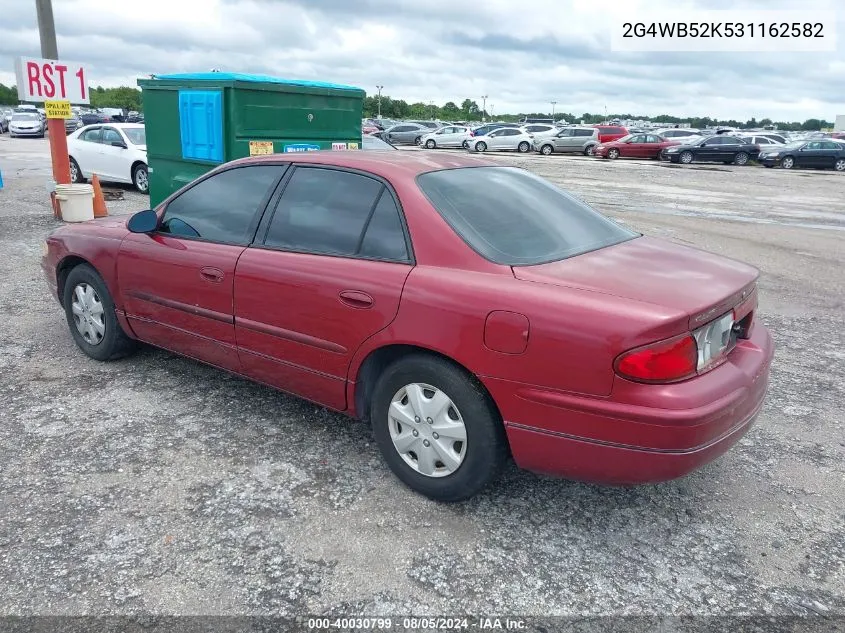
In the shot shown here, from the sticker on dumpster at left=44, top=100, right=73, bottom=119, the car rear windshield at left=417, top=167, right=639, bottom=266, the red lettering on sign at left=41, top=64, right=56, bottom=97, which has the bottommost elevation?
the car rear windshield at left=417, top=167, right=639, bottom=266

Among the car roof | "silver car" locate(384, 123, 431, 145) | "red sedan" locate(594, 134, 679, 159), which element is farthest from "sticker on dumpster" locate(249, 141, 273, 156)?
"silver car" locate(384, 123, 431, 145)

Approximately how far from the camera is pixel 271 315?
11.4 feet

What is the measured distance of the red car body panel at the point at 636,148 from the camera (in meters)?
31.6

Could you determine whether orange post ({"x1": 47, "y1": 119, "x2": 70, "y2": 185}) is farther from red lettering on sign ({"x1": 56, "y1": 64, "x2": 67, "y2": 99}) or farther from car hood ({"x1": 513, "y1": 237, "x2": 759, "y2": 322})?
car hood ({"x1": 513, "y1": 237, "x2": 759, "y2": 322})

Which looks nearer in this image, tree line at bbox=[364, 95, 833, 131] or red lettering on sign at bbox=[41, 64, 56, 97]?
red lettering on sign at bbox=[41, 64, 56, 97]

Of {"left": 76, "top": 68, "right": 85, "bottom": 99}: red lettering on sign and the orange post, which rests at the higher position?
{"left": 76, "top": 68, "right": 85, "bottom": 99}: red lettering on sign

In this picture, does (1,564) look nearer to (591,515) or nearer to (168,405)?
(168,405)

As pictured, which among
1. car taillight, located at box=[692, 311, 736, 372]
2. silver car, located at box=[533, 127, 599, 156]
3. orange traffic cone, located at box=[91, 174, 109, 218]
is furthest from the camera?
silver car, located at box=[533, 127, 599, 156]

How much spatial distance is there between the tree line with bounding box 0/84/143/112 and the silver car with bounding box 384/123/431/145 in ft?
240

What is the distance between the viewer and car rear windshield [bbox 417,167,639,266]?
9.89 feet

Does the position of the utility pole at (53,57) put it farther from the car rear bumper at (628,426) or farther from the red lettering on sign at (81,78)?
the car rear bumper at (628,426)

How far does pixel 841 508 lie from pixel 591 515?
1181 millimetres

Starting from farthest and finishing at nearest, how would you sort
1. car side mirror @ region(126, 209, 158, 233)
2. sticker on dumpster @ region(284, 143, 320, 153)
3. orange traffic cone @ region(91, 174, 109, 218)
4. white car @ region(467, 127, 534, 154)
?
white car @ region(467, 127, 534, 154) < orange traffic cone @ region(91, 174, 109, 218) < sticker on dumpster @ region(284, 143, 320, 153) < car side mirror @ region(126, 209, 158, 233)

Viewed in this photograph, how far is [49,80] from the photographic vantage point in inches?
386
